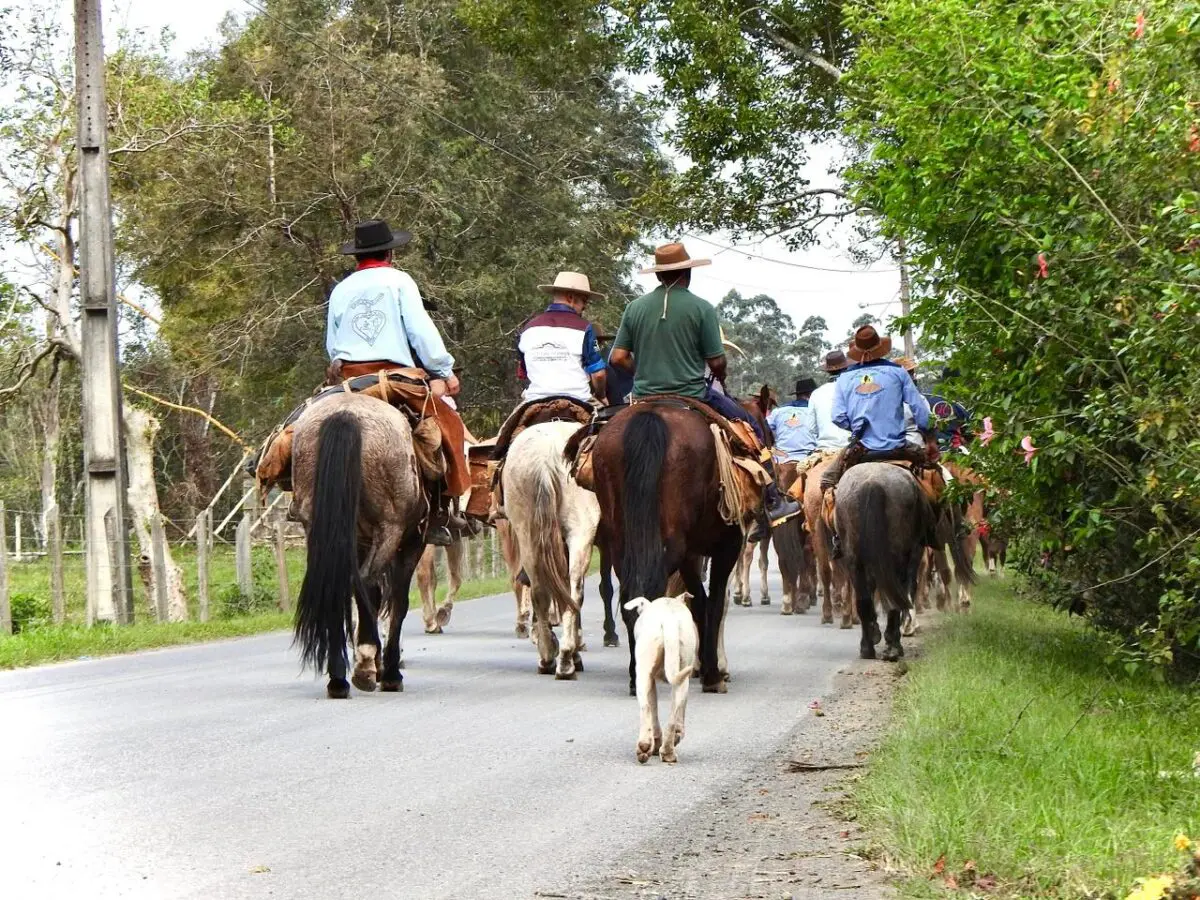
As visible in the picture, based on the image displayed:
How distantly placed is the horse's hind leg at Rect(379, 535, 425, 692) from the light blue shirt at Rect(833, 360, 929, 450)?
4.09 meters

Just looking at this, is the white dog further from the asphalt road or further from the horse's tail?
the horse's tail

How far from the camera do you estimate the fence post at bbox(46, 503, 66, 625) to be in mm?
18812

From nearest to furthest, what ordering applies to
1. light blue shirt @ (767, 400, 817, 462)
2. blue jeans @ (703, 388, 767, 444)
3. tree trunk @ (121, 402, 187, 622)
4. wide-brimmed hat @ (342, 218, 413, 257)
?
blue jeans @ (703, 388, 767, 444) < wide-brimmed hat @ (342, 218, 413, 257) < light blue shirt @ (767, 400, 817, 462) < tree trunk @ (121, 402, 187, 622)

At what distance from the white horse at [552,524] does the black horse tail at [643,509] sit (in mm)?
2139

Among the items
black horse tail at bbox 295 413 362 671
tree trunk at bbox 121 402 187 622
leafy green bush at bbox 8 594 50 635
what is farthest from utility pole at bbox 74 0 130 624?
tree trunk at bbox 121 402 187 622

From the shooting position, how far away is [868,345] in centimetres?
1409

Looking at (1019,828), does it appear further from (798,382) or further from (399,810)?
(798,382)

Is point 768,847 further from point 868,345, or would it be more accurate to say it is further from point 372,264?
point 868,345

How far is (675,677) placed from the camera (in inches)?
316

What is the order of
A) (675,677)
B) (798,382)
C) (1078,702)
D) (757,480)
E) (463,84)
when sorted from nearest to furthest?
(675,677), (1078,702), (757,480), (798,382), (463,84)

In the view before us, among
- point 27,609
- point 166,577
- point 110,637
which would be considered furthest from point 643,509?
point 166,577

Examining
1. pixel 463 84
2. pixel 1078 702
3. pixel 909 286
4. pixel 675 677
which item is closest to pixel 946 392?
pixel 909 286

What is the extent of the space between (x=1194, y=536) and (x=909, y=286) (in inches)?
168

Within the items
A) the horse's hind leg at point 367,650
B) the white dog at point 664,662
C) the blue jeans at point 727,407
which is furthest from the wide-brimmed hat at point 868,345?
the white dog at point 664,662
